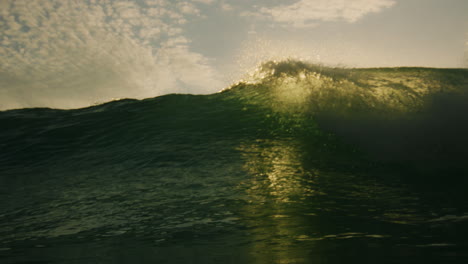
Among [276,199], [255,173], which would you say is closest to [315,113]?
[255,173]

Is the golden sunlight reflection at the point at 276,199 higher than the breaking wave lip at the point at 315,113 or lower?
lower

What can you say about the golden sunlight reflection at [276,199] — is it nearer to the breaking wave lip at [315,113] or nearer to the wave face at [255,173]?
the wave face at [255,173]

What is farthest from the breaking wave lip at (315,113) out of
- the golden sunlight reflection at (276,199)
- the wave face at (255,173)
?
the golden sunlight reflection at (276,199)

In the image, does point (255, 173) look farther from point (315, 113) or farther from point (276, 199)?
point (315, 113)

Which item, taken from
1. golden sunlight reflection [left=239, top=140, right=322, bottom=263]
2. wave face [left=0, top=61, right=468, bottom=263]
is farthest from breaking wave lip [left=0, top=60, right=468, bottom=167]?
golden sunlight reflection [left=239, top=140, right=322, bottom=263]

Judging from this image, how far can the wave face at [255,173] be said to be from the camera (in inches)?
118

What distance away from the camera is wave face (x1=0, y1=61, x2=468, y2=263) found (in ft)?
9.87

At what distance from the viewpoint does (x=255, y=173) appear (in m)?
5.02

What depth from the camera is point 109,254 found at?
299 centimetres

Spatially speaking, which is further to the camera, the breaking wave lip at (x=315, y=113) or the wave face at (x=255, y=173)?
the breaking wave lip at (x=315, y=113)

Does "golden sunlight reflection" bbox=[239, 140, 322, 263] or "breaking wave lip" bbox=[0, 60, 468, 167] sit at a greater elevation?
"breaking wave lip" bbox=[0, 60, 468, 167]

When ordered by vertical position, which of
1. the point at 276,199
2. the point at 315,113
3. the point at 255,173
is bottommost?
the point at 276,199

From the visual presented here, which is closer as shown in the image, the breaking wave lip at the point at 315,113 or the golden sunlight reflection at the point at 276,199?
the golden sunlight reflection at the point at 276,199

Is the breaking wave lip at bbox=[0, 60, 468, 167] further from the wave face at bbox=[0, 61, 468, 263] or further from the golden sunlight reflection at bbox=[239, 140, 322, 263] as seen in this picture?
the golden sunlight reflection at bbox=[239, 140, 322, 263]
